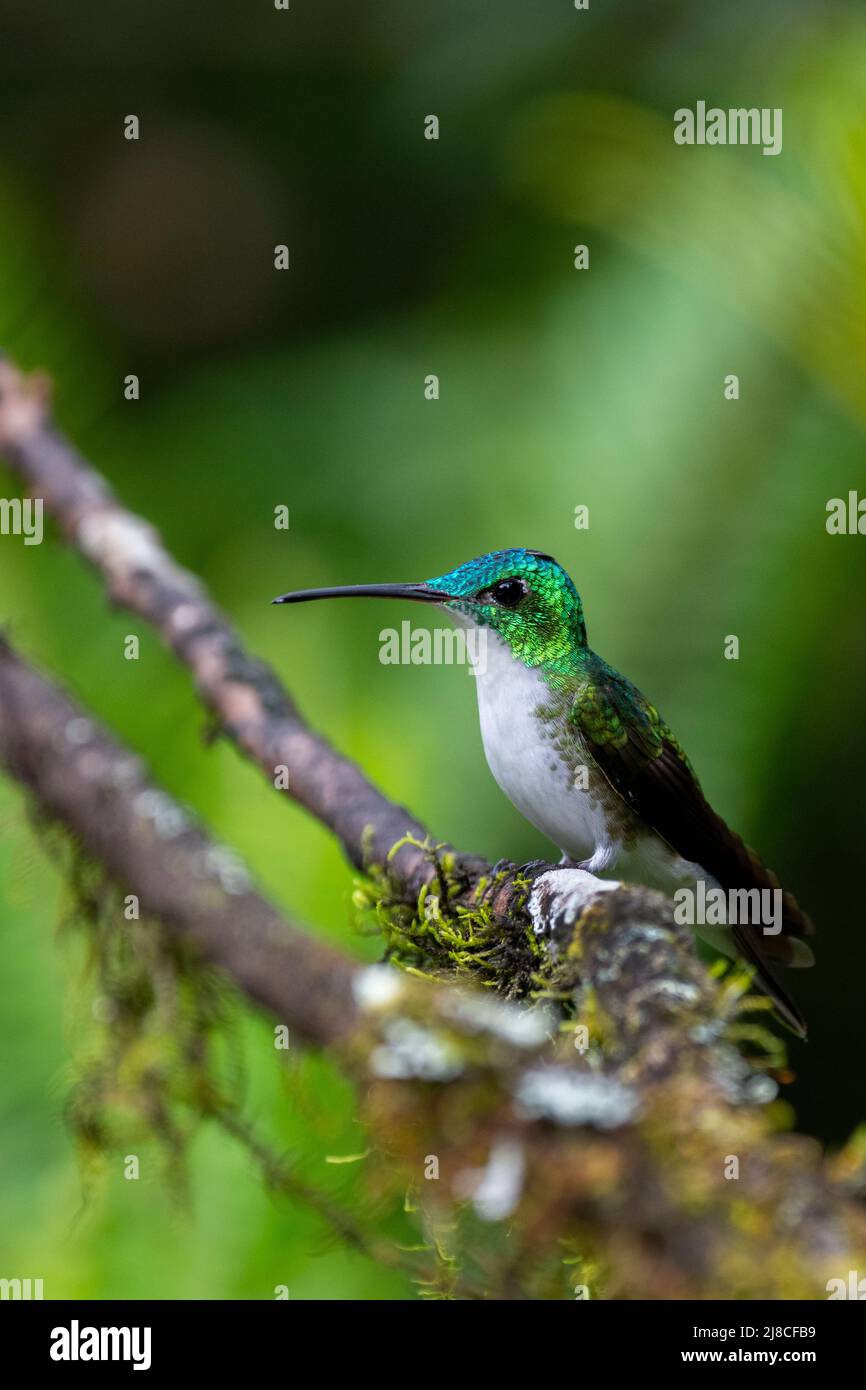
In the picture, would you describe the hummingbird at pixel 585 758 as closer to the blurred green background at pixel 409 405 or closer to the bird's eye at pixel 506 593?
the bird's eye at pixel 506 593

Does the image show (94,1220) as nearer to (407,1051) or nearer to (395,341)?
(407,1051)

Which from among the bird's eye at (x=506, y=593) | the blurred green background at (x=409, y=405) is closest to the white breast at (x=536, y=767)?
the bird's eye at (x=506, y=593)

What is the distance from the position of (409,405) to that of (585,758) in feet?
6.40

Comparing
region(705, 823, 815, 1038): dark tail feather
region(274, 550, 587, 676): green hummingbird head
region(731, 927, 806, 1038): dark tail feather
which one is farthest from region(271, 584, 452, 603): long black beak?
region(731, 927, 806, 1038): dark tail feather

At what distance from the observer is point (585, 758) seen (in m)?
2.51

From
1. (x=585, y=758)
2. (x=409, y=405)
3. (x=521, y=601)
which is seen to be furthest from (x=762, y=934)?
(x=409, y=405)

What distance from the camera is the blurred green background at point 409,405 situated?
9.55 feet

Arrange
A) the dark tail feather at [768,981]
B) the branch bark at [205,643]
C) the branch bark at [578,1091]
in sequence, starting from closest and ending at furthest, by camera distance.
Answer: the branch bark at [578,1091] → the branch bark at [205,643] → the dark tail feather at [768,981]

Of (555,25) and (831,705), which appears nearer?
(831,705)

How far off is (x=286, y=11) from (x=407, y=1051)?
15.7 feet

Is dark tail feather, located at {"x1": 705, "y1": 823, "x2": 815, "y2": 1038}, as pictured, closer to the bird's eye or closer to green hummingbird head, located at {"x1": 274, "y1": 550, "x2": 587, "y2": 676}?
green hummingbird head, located at {"x1": 274, "y1": 550, "x2": 587, "y2": 676}

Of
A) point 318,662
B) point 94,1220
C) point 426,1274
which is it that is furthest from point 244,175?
point 426,1274

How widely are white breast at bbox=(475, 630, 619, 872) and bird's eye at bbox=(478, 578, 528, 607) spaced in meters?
0.13

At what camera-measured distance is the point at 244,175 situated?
4961mm
